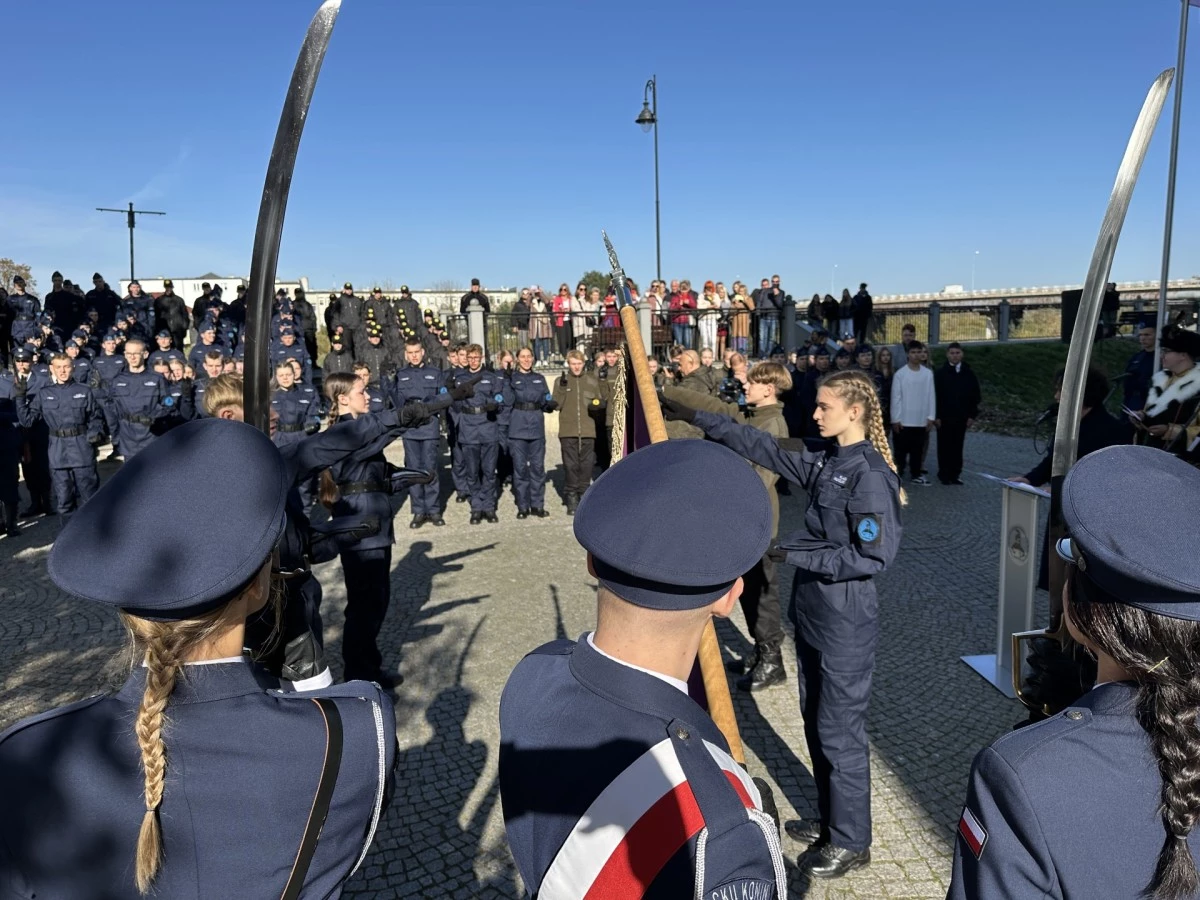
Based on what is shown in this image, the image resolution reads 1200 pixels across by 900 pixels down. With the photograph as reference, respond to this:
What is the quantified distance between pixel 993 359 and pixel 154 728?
81.2ft

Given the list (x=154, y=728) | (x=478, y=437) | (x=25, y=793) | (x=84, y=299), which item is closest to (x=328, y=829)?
(x=154, y=728)

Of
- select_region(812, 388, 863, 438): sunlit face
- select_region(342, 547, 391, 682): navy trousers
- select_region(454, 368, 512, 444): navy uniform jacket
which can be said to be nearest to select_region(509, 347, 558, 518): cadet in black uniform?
select_region(454, 368, 512, 444): navy uniform jacket

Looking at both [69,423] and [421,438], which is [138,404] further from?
[421,438]

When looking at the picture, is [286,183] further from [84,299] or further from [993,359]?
[993,359]

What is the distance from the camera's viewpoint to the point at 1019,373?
860 inches

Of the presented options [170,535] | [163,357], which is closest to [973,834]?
[170,535]

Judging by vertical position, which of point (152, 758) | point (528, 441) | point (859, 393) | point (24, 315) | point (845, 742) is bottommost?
point (845, 742)

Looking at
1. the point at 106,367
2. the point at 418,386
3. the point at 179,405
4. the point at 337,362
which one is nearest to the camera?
the point at 418,386

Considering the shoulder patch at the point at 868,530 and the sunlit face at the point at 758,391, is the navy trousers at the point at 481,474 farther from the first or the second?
the shoulder patch at the point at 868,530

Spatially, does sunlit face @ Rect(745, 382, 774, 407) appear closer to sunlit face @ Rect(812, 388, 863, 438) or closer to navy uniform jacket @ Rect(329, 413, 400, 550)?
sunlit face @ Rect(812, 388, 863, 438)

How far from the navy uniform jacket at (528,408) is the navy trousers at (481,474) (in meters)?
0.40

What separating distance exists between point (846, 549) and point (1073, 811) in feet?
6.77

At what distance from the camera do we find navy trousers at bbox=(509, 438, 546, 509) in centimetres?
1053

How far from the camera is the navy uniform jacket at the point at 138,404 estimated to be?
34.3 feet
